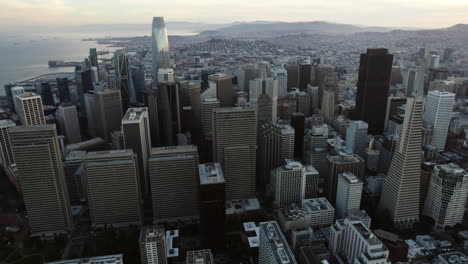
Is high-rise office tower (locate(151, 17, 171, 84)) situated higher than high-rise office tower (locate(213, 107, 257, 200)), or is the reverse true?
high-rise office tower (locate(151, 17, 171, 84))

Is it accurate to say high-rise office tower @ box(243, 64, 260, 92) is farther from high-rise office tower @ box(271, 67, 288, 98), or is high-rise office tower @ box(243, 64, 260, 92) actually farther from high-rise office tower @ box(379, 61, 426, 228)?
high-rise office tower @ box(379, 61, 426, 228)

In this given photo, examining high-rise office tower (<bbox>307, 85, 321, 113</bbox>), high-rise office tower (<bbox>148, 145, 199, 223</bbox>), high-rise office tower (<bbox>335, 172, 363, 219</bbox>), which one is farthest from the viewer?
high-rise office tower (<bbox>307, 85, 321, 113</bbox>)

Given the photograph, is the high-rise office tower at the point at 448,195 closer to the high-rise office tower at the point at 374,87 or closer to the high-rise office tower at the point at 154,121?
the high-rise office tower at the point at 374,87

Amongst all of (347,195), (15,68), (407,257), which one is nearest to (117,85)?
(347,195)

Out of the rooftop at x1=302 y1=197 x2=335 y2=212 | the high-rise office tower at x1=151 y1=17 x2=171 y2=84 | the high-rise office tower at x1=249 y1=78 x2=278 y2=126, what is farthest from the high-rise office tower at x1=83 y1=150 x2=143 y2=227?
the high-rise office tower at x1=151 y1=17 x2=171 y2=84

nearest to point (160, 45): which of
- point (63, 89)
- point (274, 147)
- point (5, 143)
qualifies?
point (63, 89)

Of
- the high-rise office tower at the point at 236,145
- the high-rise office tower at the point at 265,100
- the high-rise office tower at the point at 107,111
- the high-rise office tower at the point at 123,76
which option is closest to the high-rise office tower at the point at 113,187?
the high-rise office tower at the point at 236,145
